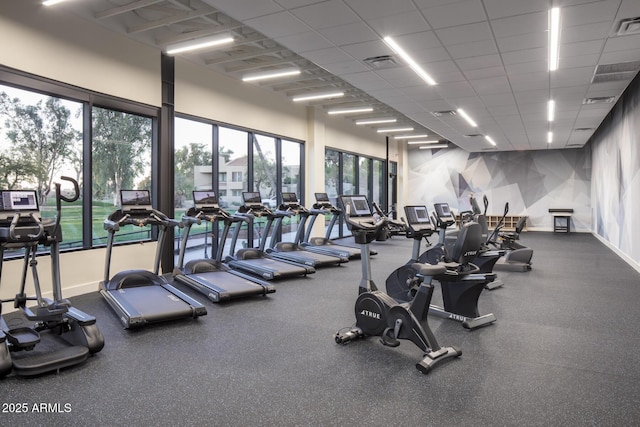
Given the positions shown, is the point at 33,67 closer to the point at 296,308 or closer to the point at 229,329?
the point at 229,329

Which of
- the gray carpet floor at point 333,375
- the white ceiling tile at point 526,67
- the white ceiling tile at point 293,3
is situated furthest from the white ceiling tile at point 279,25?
the gray carpet floor at point 333,375

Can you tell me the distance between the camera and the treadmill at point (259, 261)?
6359 mm

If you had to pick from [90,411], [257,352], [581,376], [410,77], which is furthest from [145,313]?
[410,77]

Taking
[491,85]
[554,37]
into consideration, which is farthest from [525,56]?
[491,85]

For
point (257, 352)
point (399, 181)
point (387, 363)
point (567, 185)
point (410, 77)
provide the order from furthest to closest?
1. point (399, 181)
2. point (567, 185)
3. point (410, 77)
4. point (257, 352)
5. point (387, 363)

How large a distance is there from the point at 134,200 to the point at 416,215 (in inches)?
147

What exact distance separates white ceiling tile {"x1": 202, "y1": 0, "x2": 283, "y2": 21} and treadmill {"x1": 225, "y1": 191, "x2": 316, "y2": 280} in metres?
2.97

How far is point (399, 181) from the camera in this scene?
16172 millimetres

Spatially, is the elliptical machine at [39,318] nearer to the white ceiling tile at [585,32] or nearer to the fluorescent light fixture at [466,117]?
the white ceiling tile at [585,32]

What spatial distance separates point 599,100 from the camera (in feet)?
25.3

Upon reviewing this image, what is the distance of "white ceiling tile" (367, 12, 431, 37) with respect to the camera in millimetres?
4309

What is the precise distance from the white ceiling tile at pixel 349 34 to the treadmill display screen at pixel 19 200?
3.38m

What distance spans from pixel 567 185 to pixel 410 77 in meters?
11.6

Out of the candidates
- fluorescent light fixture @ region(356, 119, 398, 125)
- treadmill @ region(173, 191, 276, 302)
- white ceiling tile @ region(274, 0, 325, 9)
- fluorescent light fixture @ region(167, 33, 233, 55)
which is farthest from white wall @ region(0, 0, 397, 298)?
fluorescent light fixture @ region(356, 119, 398, 125)
